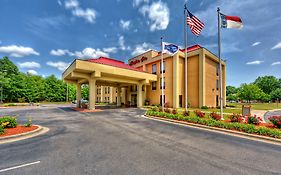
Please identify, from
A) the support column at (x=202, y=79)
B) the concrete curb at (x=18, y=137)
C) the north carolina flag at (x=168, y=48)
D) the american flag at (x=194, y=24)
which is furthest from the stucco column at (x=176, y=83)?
the concrete curb at (x=18, y=137)

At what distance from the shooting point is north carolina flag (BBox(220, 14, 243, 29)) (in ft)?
37.9

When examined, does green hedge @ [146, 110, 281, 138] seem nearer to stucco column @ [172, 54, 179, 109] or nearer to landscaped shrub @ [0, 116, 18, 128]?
landscaped shrub @ [0, 116, 18, 128]

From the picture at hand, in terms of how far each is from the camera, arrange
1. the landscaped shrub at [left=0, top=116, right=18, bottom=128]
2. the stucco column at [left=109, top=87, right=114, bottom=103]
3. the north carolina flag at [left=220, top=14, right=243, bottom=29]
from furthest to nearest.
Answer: the stucco column at [left=109, top=87, right=114, bottom=103]
the north carolina flag at [left=220, top=14, right=243, bottom=29]
the landscaped shrub at [left=0, top=116, right=18, bottom=128]

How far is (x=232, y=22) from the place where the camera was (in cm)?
1162

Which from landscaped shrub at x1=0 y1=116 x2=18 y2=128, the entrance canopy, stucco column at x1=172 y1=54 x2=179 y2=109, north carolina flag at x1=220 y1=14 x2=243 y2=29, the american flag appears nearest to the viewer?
landscaped shrub at x1=0 y1=116 x2=18 y2=128

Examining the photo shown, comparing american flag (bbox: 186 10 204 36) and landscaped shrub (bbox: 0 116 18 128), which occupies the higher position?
american flag (bbox: 186 10 204 36)

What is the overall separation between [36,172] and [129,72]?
22.5 m

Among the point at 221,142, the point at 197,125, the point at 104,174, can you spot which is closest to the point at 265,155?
the point at 221,142

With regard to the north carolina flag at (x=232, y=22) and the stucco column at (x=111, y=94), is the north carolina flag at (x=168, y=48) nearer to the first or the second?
the north carolina flag at (x=232, y=22)

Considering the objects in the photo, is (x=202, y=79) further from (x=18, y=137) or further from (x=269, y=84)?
(x=269, y=84)

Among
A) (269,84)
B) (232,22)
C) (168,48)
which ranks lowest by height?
(168,48)

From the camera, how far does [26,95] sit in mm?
49469

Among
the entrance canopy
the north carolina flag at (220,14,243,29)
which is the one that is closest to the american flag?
the north carolina flag at (220,14,243,29)

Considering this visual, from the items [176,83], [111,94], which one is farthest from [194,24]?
[111,94]
